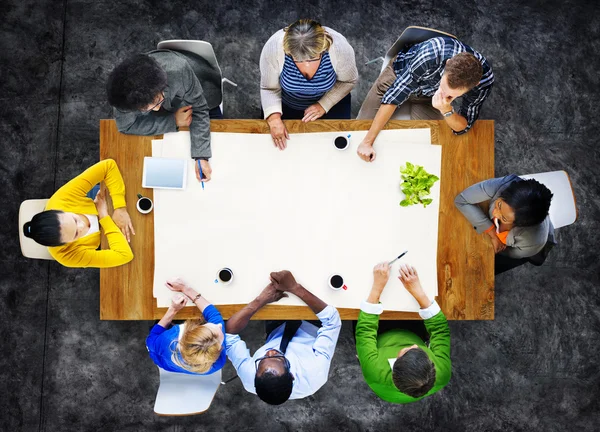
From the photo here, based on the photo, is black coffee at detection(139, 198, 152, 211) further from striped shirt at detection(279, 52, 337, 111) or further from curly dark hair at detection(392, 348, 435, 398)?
curly dark hair at detection(392, 348, 435, 398)

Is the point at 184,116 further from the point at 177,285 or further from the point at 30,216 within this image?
the point at 30,216

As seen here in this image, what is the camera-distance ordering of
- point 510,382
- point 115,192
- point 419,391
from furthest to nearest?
point 510,382
point 115,192
point 419,391

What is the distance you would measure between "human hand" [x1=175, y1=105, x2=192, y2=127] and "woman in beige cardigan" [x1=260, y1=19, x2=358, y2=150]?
39 centimetres

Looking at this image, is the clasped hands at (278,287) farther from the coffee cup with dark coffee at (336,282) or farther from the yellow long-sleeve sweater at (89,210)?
the yellow long-sleeve sweater at (89,210)

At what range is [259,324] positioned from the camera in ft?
10.9

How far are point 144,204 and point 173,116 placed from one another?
474 mm

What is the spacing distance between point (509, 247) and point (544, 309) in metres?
1.10

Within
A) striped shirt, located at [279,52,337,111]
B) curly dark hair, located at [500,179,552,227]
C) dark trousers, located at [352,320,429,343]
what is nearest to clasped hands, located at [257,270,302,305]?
dark trousers, located at [352,320,429,343]

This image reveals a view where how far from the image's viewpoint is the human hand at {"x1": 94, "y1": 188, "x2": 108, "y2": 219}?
245 centimetres

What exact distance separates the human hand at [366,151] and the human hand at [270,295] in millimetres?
803

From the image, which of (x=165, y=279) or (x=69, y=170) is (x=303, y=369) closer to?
(x=165, y=279)

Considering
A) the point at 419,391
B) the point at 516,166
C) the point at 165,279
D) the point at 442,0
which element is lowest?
the point at 419,391

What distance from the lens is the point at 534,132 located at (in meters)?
3.38

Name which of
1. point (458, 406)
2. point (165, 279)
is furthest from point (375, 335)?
point (458, 406)
